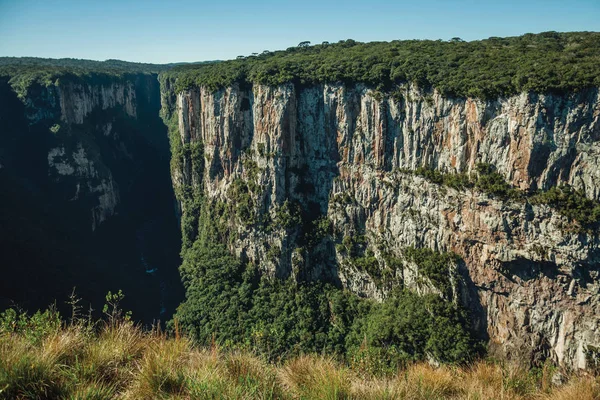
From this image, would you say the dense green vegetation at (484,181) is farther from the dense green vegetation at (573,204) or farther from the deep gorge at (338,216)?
the dense green vegetation at (573,204)

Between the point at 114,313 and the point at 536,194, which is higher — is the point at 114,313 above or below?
below

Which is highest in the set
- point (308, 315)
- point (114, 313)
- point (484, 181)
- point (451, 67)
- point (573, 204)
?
point (451, 67)

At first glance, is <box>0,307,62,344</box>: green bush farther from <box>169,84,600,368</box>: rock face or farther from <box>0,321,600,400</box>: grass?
<box>169,84,600,368</box>: rock face

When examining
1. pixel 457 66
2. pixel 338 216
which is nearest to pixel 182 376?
pixel 457 66

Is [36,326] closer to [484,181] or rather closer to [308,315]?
[484,181]

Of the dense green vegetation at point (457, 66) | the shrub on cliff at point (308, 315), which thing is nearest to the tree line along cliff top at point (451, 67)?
the dense green vegetation at point (457, 66)

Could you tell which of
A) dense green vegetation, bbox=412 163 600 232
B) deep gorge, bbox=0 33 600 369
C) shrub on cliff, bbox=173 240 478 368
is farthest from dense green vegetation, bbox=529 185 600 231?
shrub on cliff, bbox=173 240 478 368

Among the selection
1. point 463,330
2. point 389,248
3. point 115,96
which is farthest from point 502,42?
point 115,96

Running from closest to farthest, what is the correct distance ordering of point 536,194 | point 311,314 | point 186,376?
point 186,376 → point 536,194 → point 311,314
